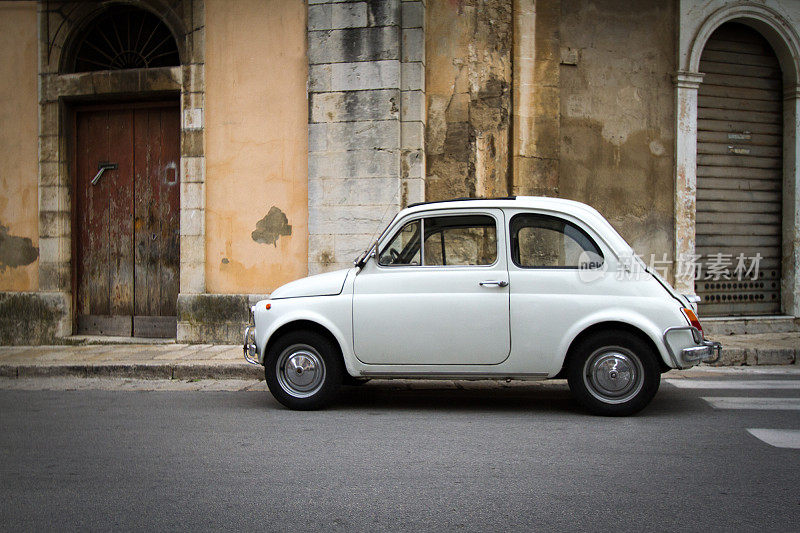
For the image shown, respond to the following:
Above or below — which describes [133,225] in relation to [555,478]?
above

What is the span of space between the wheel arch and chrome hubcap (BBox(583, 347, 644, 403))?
0.15 m

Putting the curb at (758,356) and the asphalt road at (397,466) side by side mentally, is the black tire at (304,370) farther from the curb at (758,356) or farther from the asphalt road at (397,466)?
the curb at (758,356)

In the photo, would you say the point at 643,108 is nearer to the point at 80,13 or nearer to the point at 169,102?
the point at 169,102

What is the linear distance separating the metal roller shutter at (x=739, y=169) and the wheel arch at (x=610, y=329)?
564cm

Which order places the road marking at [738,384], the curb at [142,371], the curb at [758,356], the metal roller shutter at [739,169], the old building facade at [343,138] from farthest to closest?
1. the metal roller shutter at [739,169]
2. the old building facade at [343,138]
3. the curb at [758,356]
4. the curb at [142,371]
5. the road marking at [738,384]

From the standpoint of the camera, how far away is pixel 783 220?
35.5 ft

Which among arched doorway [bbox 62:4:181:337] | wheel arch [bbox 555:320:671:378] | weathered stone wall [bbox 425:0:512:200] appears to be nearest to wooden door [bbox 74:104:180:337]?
arched doorway [bbox 62:4:181:337]

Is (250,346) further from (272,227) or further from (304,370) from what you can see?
(272,227)

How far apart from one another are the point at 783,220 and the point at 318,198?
291 inches

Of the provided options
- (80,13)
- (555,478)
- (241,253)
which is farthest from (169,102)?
(555,478)

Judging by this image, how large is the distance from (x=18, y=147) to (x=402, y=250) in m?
7.45

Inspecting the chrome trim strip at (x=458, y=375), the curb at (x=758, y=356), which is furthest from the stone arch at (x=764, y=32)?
the chrome trim strip at (x=458, y=375)

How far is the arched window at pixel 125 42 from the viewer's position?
395 inches

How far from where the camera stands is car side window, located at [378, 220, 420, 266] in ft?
18.8
